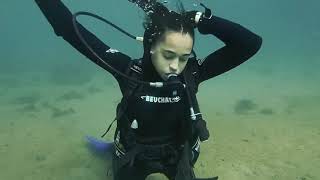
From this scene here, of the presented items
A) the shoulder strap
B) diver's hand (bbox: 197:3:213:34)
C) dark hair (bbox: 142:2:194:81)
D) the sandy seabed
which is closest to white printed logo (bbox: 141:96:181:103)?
the shoulder strap

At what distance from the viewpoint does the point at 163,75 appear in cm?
347

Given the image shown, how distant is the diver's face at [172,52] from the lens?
337cm

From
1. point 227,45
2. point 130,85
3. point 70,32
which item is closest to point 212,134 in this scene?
point 227,45

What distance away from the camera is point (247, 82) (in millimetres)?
15922

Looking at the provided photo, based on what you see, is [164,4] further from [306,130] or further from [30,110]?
[30,110]

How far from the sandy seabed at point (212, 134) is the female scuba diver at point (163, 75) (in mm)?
1616

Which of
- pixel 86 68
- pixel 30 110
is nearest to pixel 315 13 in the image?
pixel 86 68

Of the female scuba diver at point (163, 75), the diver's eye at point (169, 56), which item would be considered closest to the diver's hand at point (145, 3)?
the female scuba diver at point (163, 75)

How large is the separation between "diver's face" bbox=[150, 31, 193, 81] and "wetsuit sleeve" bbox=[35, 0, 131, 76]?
1.42 ft

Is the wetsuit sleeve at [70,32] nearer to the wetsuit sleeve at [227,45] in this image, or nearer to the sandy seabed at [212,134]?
the wetsuit sleeve at [227,45]

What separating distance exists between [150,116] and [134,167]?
27.4 inches

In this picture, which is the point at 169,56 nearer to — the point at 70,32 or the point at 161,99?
the point at 161,99

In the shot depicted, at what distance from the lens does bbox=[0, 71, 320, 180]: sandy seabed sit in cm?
568

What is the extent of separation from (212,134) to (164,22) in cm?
418
